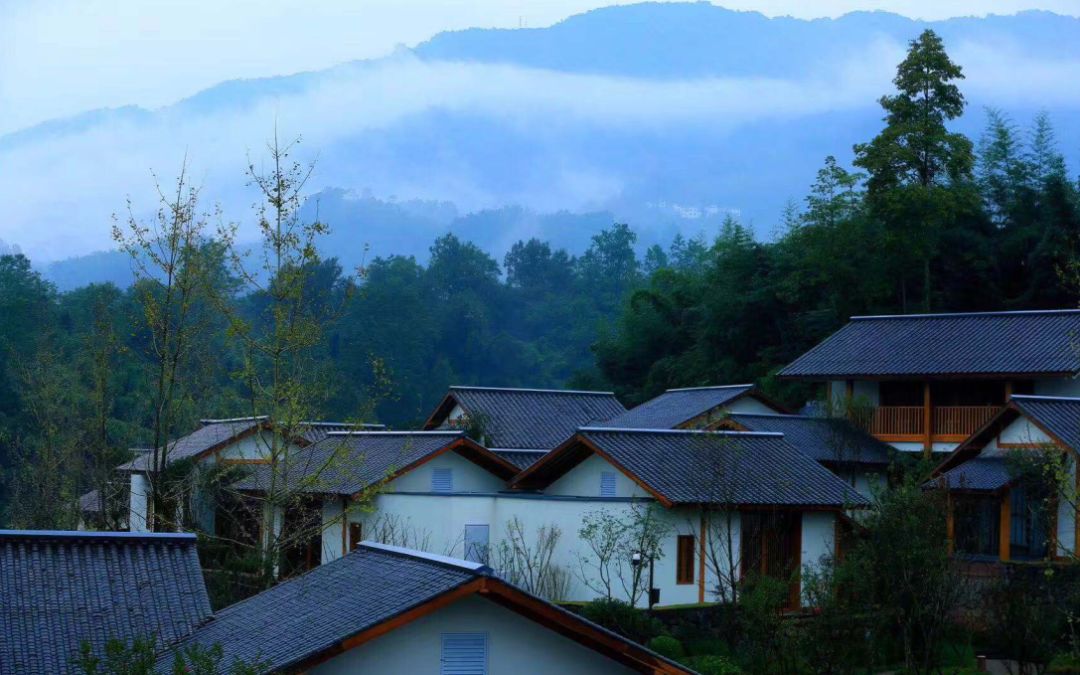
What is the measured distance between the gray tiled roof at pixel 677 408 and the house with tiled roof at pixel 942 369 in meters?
1.72

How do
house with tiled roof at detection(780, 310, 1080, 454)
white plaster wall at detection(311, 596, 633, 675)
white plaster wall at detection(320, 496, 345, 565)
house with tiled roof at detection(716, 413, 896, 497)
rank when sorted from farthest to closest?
house with tiled roof at detection(716, 413, 896, 497) < house with tiled roof at detection(780, 310, 1080, 454) < white plaster wall at detection(320, 496, 345, 565) < white plaster wall at detection(311, 596, 633, 675)

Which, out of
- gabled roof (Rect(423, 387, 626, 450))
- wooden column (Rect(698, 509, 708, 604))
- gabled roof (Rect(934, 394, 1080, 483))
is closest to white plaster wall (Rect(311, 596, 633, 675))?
wooden column (Rect(698, 509, 708, 604))

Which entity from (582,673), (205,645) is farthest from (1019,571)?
(205,645)

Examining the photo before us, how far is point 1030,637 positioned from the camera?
17.1 m

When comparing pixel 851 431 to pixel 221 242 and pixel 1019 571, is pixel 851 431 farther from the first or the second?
pixel 221 242

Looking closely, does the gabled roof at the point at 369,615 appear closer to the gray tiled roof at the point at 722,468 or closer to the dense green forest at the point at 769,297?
the dense green forest at the point at 769,297

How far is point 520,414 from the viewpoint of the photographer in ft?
117

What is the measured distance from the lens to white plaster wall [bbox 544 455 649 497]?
25188 mm

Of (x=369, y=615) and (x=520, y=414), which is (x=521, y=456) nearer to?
(x=520, y=414)

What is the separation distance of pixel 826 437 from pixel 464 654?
77.6 feet

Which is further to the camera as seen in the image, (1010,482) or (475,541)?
(1010,482)

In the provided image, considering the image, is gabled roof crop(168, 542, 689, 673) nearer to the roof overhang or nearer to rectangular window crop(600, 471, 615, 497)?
the roof overhang

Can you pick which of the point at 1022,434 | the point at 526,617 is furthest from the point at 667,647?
the point at 1022,434

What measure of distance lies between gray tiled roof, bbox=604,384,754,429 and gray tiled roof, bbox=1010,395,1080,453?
9.21 m
